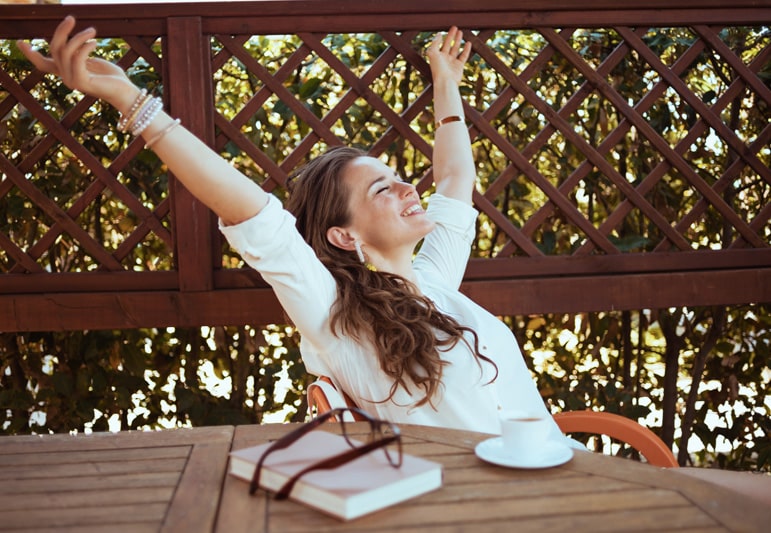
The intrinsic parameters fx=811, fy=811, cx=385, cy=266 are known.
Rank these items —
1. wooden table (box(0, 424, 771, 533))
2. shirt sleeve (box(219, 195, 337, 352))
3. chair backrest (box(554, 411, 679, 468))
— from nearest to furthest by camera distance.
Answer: wooden table (box(0, 424, 771, 533)) < shirt sleeve (box(219, 195, 337, 352)) < chair backrest (box(554, 411, 679, 468))

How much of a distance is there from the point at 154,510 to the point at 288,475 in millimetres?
165

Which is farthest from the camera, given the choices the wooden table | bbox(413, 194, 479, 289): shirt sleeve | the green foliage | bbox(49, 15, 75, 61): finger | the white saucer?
the green foliage

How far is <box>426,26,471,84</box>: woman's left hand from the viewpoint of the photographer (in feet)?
7.11

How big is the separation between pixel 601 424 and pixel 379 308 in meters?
0.53

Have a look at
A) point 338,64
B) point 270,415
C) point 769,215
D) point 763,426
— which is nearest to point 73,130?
point 338,64

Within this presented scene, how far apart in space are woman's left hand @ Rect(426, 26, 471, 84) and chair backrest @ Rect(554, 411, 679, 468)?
96 cm

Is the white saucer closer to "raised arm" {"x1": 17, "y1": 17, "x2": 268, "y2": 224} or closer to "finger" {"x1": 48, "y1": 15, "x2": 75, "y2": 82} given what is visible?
"raised arm" {"x1": 17, "y1": 17, "x2": 268, "y2": 224}

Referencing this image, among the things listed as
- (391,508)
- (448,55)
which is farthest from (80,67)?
(448,55)

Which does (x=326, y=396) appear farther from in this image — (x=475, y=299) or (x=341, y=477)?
(x=475, y=299)

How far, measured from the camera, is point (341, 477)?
95cm

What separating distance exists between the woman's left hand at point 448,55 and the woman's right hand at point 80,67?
3.34 ft

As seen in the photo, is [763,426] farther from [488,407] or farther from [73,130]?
[73,130]

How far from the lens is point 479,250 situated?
3.06 metres

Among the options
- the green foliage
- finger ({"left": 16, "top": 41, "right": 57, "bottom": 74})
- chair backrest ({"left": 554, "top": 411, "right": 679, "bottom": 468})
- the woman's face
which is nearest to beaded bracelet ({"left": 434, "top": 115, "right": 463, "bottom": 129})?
the woman's face
